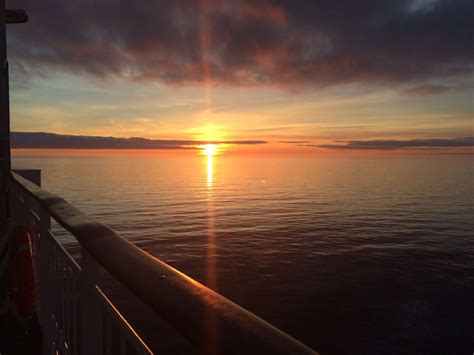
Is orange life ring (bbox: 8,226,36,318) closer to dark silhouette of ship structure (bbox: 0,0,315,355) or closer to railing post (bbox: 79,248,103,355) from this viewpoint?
dark silhouette of ship structure (bbox: 0,0,315,355)

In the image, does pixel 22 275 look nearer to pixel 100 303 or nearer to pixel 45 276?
pixel 45 276

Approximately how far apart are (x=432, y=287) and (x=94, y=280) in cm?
2834

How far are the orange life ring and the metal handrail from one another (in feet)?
5.60

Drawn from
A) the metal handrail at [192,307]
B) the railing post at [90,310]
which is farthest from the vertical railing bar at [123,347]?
the railing post at [90,310]

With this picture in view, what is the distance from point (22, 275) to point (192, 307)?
256 centimetres

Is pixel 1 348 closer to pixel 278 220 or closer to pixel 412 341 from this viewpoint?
pixel 412 341

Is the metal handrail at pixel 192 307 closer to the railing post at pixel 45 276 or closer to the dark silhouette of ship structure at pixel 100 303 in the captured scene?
the dark silhouette of ship structure at pixel 100 303

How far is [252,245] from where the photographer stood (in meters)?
35.7

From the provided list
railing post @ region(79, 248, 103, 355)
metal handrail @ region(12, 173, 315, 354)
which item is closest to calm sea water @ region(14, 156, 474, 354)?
railing post @ region(79, 248, 103, 355)

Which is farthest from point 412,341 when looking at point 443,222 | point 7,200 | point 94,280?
point 443,222

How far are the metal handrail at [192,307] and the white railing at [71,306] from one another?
0.28m

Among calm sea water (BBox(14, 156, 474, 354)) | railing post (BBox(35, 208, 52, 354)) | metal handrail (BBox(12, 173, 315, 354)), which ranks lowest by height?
calm sea water (BBox(14, 156, 474, 354))

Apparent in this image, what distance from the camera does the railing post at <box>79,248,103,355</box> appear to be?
1.89m

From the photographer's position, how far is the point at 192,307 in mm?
944
